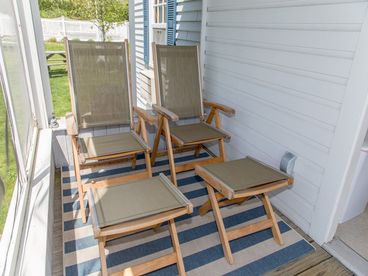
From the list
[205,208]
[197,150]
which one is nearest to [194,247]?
[205,208]

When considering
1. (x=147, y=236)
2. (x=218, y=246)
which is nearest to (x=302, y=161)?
(x=218, y=246)

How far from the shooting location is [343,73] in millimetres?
1568

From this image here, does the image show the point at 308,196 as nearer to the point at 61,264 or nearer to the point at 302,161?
the point at 302,161

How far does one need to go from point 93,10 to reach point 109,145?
1.39 metres

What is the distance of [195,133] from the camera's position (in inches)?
94.3

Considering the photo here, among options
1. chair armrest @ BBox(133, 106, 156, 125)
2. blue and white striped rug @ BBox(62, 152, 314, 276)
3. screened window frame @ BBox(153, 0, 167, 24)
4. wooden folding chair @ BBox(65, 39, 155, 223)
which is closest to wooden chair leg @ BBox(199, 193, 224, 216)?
blue and white striped rug @ BBox(62, 152, 314, 276)

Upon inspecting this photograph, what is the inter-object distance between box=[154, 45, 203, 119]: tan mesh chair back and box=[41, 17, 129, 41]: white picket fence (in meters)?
0.57

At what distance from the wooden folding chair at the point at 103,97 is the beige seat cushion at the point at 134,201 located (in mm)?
464

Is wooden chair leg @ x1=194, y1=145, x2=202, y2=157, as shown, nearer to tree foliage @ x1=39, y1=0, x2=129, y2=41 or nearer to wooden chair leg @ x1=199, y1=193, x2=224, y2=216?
wooden chair leg @ x1=199, y1=193, x2=224, y2=216

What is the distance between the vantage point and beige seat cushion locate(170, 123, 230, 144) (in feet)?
7.47

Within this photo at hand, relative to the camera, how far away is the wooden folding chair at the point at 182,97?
2.40 metres

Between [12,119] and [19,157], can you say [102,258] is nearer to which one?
[19,157]

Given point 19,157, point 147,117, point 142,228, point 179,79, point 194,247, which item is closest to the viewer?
point 142,228

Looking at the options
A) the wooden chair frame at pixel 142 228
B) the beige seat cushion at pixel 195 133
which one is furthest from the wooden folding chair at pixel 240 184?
the beige seat cushion at pixel 195 133
